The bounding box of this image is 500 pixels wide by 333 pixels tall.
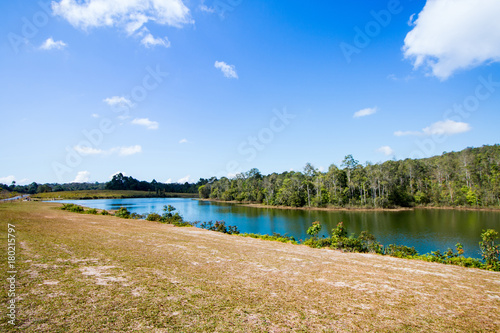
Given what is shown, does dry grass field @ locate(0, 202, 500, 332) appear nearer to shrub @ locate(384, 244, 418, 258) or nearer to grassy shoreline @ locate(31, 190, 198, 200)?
shrub @ locate(384, 244, 418, 258)

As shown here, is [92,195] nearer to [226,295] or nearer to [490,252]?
[226,295]

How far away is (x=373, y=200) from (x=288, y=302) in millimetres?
68412

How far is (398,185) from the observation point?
76375 mm

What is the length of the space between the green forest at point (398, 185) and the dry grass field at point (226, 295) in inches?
2465

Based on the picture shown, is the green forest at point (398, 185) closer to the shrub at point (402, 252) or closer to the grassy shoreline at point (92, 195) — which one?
the shrub at point (402, 252)

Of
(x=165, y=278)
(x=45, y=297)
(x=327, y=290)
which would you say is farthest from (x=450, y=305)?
(x=45, y=297)

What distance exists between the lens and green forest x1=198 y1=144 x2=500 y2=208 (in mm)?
65062

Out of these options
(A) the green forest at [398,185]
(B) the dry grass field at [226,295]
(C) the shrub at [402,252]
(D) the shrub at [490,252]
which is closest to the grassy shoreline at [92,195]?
(A) the green forest at [398,185]

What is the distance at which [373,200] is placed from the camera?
217 ft

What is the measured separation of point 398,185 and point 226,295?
8451 cm

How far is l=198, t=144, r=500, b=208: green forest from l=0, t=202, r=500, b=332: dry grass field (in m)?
62.6

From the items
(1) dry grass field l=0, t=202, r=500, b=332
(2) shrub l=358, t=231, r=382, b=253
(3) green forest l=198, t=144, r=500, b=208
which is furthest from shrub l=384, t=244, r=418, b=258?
(3) green forest l=198, t=144, r=500, b=208

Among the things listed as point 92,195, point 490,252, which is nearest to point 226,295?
point 490,252

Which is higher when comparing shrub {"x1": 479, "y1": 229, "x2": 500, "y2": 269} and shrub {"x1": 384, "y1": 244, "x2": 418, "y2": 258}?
shrub {"x1": 479, "y1": 229, "x2": 500, "y2": 269}
